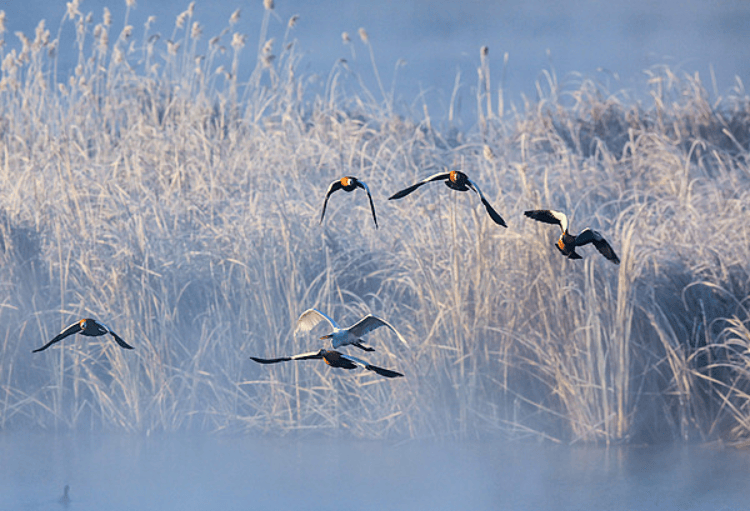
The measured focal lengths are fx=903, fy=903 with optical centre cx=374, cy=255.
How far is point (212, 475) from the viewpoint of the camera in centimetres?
587

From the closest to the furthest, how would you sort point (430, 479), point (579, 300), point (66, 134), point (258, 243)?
1. point (430, 479)
2. point (579, 300)
3. point (258, 243)
4. point (66, 134)

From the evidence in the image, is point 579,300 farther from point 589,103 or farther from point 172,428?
point 589,103

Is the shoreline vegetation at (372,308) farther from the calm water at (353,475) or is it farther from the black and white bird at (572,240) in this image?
the black and white bird at (572,240)

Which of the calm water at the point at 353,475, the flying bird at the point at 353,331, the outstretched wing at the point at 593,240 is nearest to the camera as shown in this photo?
the outstretched wing at the point at 593,240

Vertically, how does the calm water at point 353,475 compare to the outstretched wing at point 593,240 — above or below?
below

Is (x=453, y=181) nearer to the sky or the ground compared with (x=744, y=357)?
nearer to the sky

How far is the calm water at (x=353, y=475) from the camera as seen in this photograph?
5363 mm

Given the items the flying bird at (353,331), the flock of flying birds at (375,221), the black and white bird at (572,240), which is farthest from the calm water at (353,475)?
the black and white bird at (572,240)

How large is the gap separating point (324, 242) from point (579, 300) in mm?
1858

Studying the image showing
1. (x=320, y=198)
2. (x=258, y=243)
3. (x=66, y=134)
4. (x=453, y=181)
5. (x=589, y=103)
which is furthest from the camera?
(x=589, y=103)

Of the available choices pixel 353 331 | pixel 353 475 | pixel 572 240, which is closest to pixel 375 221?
pixel 353 331

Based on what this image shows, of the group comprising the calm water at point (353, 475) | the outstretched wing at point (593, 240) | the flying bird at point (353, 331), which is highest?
the outstretched wing at point (593, 240)

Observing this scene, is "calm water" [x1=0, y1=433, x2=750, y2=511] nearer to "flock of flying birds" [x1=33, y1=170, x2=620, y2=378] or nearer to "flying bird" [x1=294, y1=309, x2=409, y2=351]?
"flying bird" [x1=294, y1=309, x2=409, y2=351]

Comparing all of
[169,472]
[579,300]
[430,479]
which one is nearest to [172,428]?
[169,472]
